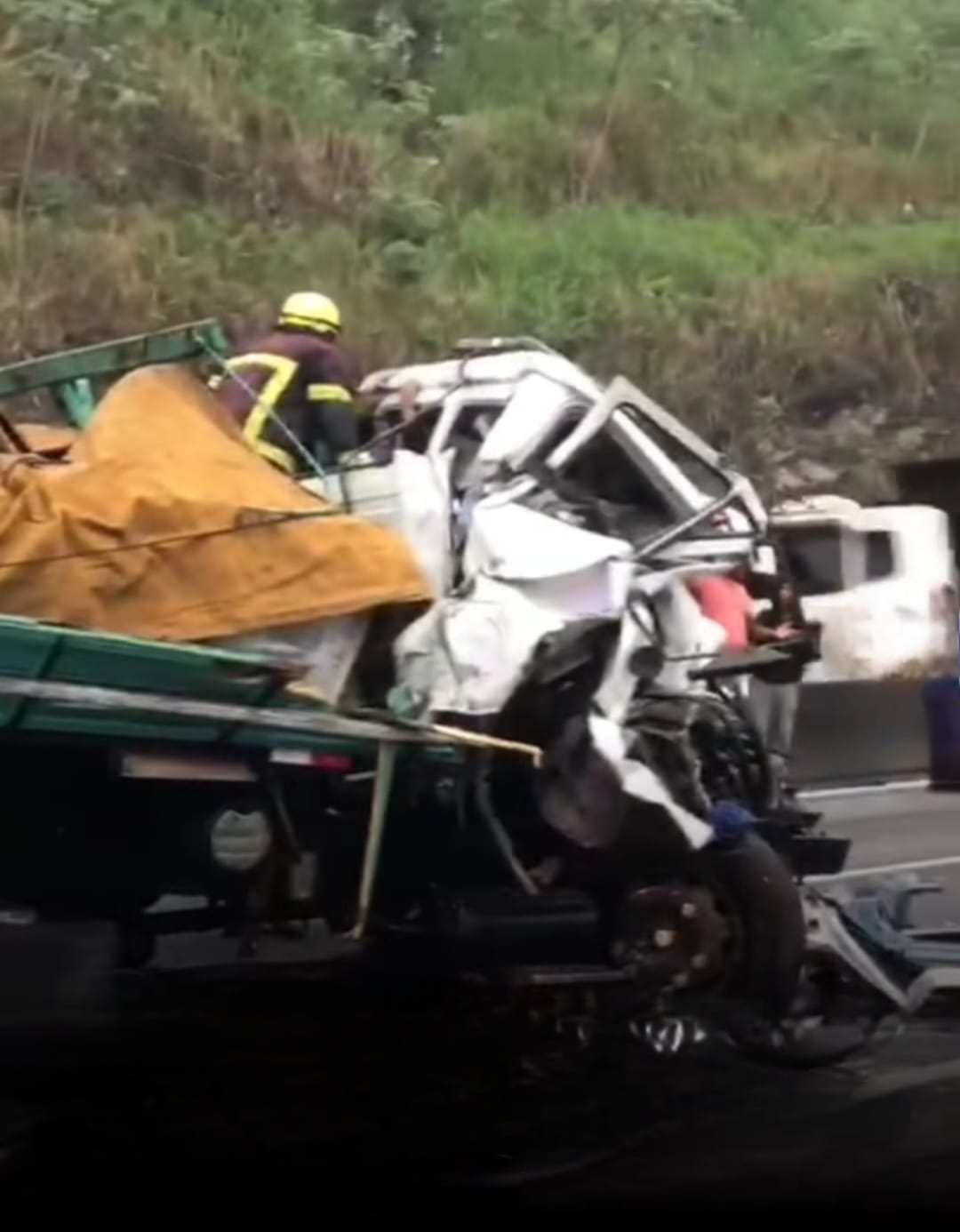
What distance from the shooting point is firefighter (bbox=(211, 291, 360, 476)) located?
25.3 feet

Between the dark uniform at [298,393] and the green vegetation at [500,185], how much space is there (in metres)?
9.41

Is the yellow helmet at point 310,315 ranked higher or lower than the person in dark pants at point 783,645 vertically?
higher

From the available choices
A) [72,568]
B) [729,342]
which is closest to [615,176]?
[729,342]

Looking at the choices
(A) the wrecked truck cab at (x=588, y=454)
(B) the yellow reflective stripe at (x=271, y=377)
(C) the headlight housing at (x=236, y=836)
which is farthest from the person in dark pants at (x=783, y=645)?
(C) the headlight housing at (x=236, y=836)

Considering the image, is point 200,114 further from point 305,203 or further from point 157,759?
point 157,759

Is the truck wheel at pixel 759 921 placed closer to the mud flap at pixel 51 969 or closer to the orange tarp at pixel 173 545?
the orange tarp at pixel 173 545

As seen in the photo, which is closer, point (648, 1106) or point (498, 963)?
point (648, 1106)

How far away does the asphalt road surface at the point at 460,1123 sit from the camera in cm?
596

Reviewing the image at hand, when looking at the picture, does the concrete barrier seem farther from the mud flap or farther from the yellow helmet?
the mud flap

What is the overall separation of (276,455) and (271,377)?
61cm

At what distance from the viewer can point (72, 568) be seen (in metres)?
6.27

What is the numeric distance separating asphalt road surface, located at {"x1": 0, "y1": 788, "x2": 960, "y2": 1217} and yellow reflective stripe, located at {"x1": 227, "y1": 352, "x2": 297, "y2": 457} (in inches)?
76.6

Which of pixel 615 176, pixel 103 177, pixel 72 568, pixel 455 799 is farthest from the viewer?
pixel 615 176

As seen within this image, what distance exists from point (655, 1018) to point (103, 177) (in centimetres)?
1350
